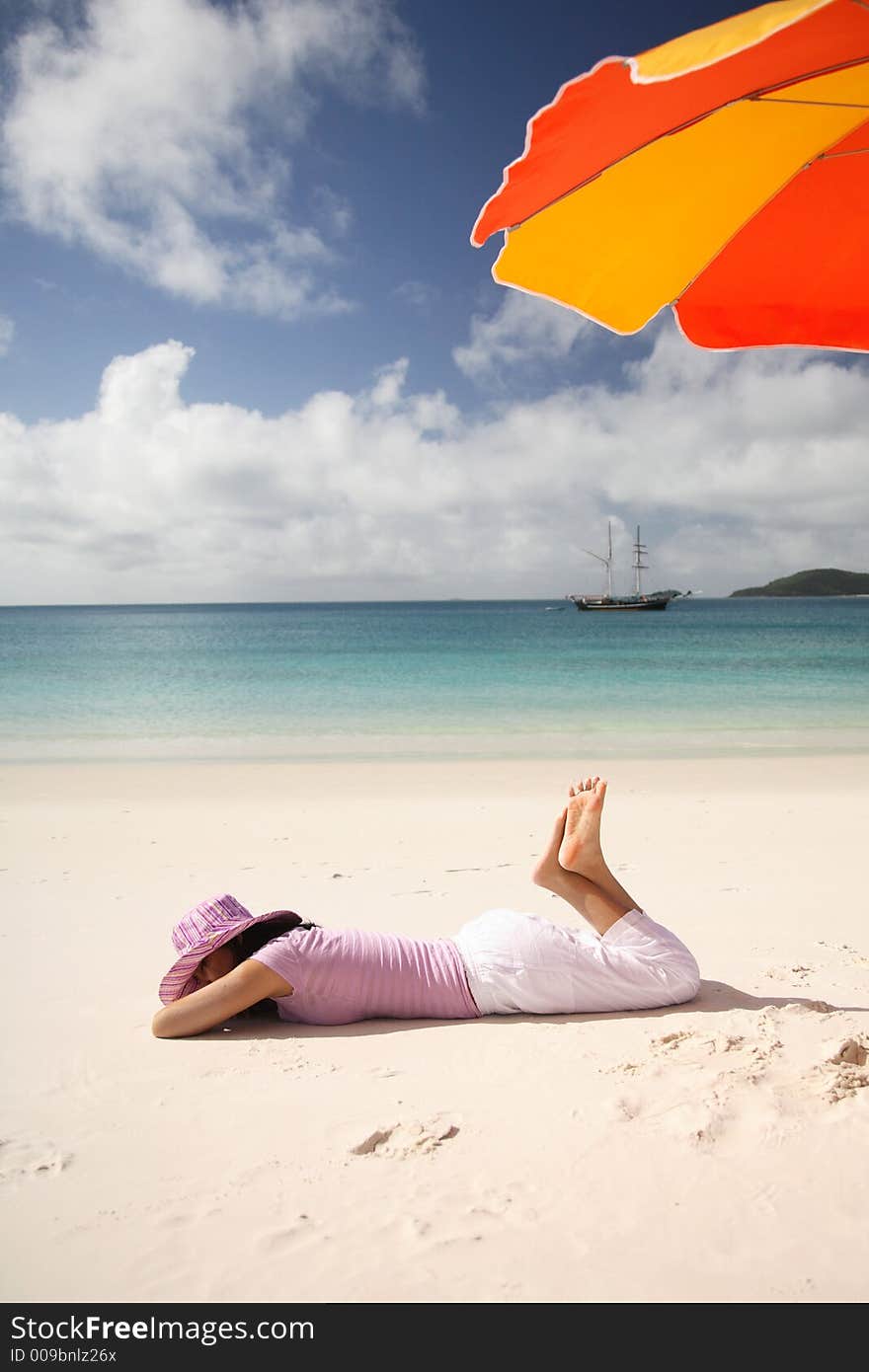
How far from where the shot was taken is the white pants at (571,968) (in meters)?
3.13

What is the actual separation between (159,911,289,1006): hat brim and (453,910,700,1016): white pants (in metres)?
0.82

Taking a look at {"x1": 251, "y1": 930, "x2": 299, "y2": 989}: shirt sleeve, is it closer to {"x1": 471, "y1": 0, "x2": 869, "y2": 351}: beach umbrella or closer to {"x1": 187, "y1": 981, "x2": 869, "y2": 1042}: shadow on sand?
{"x1": 187, "y1": 981, "x2": 869, "y2": 1042}: shadow on sand

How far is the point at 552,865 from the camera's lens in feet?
10.6

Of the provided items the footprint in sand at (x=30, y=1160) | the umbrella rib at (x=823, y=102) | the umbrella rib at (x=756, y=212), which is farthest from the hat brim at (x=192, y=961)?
the umbrella rib at (x=823, y=102)

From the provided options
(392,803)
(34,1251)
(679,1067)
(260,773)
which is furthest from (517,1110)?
(260,773)

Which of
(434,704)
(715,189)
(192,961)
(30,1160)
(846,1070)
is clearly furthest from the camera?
(434,704)

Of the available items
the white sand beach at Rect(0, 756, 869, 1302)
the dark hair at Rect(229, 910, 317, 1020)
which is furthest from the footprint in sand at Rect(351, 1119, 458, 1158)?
the dark hair at Rect(229, 910, 317, 1020)

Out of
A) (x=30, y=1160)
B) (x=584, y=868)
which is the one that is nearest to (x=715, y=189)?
(x=584, y=868)

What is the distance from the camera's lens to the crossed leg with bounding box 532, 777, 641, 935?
315 centimetres

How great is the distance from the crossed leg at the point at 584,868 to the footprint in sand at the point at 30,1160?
1.77 m

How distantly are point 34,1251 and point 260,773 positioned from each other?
28.2ft

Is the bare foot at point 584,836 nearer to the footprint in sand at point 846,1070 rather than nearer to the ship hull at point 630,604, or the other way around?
the footprint in sand at point 846,1070

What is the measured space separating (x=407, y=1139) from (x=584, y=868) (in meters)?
1.20

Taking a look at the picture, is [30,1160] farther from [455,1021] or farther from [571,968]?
[571,968]
